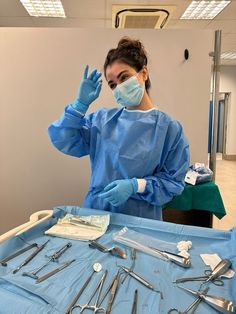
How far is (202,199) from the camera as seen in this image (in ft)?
5.74

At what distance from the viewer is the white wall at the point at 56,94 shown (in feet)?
5.97

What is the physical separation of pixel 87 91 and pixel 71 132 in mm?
185

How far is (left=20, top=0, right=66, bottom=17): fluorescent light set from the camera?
309 centimetres

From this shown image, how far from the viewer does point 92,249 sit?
80 centimetres

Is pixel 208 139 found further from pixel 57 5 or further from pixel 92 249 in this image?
pixel 57 5

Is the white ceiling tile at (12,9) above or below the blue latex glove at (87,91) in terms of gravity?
above

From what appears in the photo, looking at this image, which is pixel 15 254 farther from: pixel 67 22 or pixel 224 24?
pixel 224 24

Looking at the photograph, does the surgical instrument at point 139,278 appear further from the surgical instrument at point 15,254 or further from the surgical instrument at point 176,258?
the surgical instrument at point 15,254

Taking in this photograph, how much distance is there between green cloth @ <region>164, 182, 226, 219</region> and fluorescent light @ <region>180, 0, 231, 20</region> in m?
2.52

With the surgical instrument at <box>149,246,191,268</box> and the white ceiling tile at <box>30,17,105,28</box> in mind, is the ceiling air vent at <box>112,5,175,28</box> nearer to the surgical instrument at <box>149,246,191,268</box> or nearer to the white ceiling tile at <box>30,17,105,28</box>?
the white ceiling tile at <box>30,17,105,28</box>

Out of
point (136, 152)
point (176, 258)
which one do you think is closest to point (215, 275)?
point (176, 258)

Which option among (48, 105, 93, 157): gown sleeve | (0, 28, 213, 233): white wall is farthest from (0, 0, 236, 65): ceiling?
(48, 105, 93, 157): gown sleeve

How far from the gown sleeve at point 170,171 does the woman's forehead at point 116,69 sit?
0.30 metres

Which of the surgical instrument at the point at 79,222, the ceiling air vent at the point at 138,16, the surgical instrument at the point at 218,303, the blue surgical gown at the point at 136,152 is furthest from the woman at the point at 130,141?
the ceiling air vent at the point at 138,16
